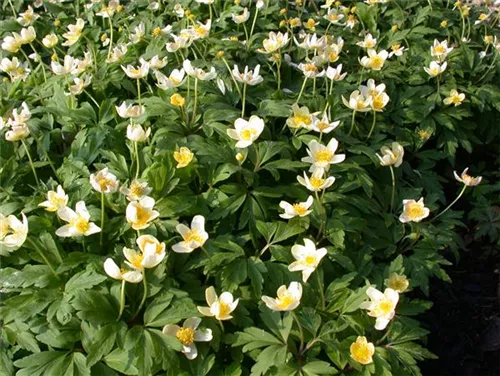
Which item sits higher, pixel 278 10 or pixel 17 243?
pixel 17 243

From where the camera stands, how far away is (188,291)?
232 cm

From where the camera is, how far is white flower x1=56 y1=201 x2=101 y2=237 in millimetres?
2307

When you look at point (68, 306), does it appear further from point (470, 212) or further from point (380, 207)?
point (470, 212)

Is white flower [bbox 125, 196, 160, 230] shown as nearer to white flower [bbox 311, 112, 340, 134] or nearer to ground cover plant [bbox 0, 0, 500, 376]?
ground cover plant [bbox 0, 0, 500, 376]

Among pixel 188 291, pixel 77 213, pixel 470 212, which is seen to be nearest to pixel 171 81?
pixel 77 213

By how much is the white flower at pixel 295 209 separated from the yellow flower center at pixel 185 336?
60 centimetres

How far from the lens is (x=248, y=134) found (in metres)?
2.72

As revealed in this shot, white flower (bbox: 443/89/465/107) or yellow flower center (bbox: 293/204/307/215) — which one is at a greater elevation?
yellow flower center (bbox: 293/204/307/215)

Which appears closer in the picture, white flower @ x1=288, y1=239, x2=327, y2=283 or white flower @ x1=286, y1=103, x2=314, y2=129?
white flower @ x1=288, y1=239, x2=327, y2=283

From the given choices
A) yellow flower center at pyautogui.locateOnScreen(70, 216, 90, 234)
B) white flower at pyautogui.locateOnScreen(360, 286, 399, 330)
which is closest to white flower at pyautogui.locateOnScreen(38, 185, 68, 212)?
yellow flower center at pyautogui.locateOnScreen(70, 216, 90, 234)

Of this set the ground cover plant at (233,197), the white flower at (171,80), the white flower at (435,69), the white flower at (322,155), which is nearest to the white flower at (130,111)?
the ground cover plant at (233,197)

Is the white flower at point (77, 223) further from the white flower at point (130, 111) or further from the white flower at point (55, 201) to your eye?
the white flower at point (130, 111)

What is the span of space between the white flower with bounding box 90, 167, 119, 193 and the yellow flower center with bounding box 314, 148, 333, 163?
816mm

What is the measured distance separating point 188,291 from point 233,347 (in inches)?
10.0
